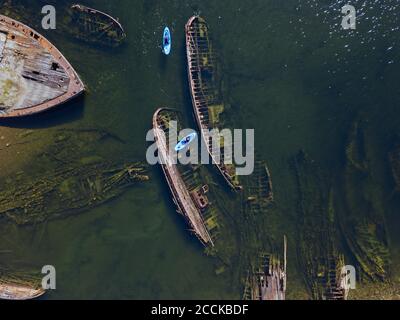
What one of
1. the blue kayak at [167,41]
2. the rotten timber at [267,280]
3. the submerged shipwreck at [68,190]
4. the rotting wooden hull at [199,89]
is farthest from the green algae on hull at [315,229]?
the blue kayak at [167,41]

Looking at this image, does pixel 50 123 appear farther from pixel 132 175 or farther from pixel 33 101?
pixel 132 175

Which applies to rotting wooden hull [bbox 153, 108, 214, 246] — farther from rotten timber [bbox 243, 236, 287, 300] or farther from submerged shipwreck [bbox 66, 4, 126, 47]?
submerged shipwreck [bbox 66, 4, 126, 47]

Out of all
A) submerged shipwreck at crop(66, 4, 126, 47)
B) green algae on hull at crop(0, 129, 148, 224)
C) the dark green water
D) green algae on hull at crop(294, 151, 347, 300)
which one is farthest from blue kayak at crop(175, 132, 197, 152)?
submerged shipwreck at crop(66, 4, 126, 47)

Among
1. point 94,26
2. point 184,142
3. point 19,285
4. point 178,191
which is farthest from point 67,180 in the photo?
point 94,26

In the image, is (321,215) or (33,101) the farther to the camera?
(321,215)

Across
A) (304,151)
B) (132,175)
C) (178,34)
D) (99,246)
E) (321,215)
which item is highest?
(178,34)

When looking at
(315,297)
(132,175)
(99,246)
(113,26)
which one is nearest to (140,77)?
(113,26)

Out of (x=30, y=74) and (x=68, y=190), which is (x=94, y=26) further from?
(x=68, y=190)

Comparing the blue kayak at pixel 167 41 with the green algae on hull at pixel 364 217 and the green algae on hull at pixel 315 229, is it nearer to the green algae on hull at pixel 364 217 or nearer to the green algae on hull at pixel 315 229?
the green algae on hull at pixel 315 229
